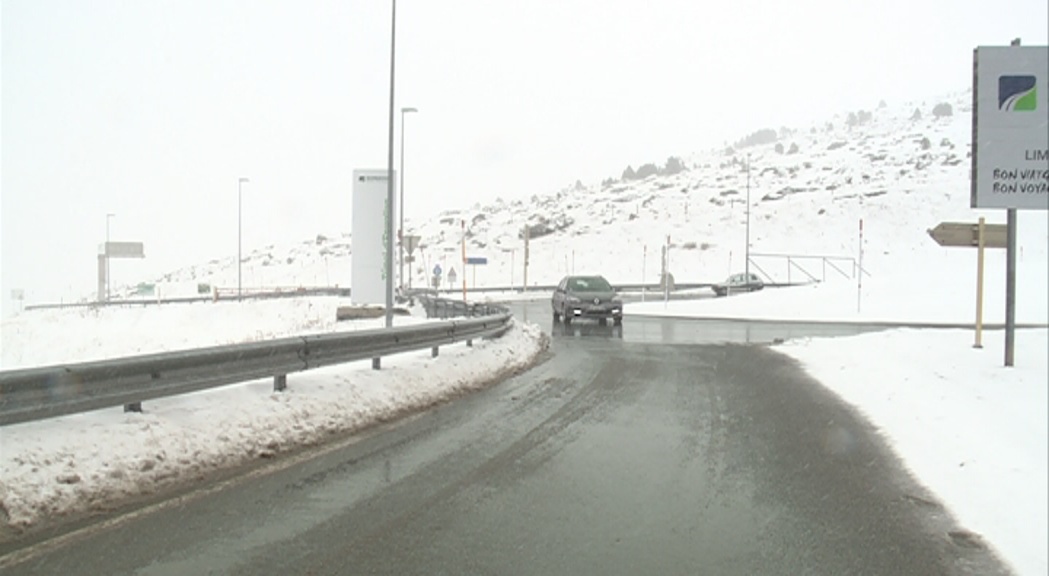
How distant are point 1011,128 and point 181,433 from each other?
7.43m

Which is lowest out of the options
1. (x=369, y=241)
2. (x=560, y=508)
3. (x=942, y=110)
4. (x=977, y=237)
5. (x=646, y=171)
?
(x=560, y=508)

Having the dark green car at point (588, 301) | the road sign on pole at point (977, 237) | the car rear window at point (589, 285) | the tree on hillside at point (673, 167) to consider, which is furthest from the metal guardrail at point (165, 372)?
the tree on hillside at point (673, 167)

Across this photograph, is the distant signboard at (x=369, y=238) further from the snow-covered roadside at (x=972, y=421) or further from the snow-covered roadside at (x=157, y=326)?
the snow-covered roadside at (x=972, y=421)

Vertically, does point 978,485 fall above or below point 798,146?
below

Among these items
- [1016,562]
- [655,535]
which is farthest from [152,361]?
[1016,562]

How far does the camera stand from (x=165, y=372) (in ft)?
24.8

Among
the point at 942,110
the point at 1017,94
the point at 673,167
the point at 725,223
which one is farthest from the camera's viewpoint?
the point at 673,167

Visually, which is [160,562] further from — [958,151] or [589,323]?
[958,151]

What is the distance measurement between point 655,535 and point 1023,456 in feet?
8.29

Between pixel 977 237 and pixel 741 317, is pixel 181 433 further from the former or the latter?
pixel 741 317

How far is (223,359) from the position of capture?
A: 27.1ft

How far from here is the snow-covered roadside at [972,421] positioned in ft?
16.2

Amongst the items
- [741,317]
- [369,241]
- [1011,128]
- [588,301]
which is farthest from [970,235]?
[741,317]

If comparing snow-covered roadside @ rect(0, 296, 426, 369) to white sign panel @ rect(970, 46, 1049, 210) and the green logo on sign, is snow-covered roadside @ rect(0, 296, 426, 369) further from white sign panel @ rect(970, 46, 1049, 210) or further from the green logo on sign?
the green logo on sign
